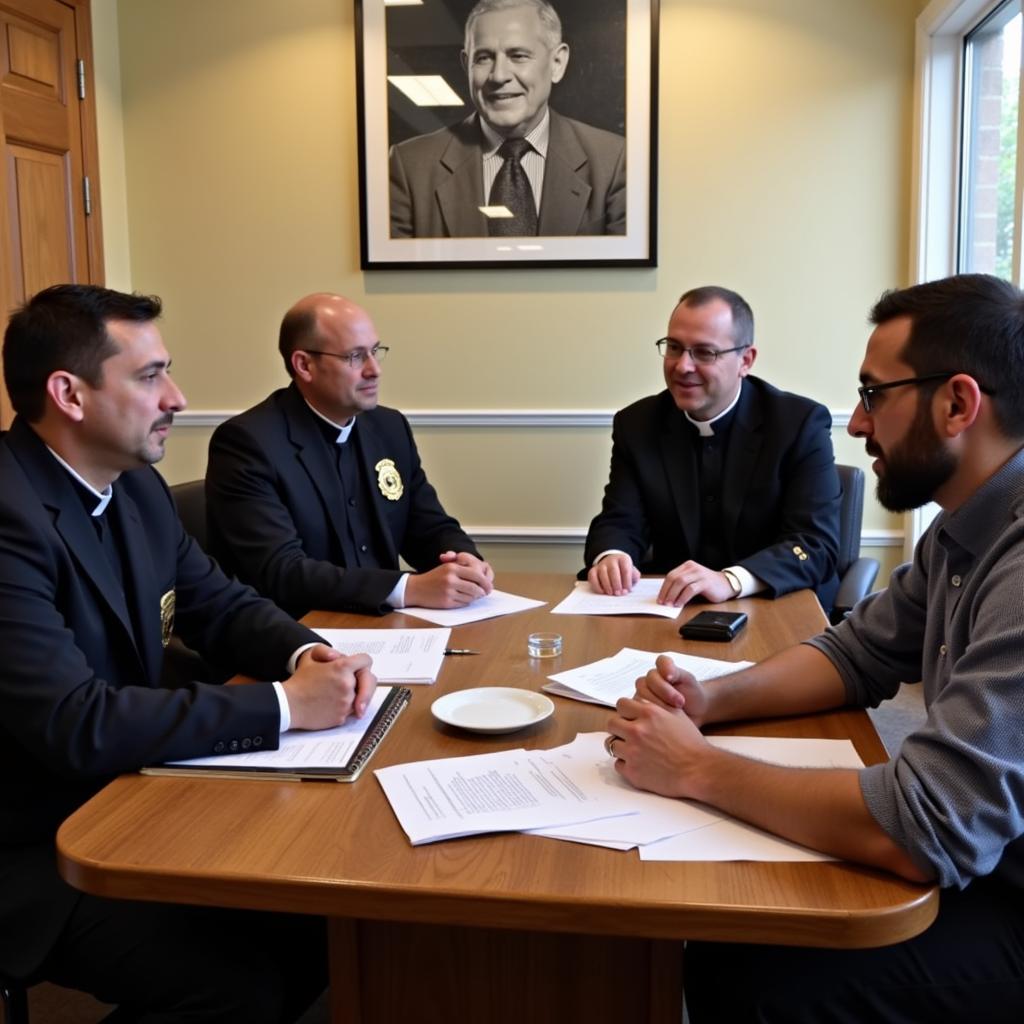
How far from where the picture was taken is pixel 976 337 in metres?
1.35

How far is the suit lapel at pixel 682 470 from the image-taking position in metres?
2.88

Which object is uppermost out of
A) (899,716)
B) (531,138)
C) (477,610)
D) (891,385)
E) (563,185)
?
(531,138)

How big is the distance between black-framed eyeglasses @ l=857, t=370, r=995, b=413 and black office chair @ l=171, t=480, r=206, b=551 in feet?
5.93

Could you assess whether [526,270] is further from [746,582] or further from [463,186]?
[746,582]

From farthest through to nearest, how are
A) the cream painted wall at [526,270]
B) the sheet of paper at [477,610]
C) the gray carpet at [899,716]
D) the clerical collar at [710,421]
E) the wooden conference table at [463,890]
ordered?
the cream painted wall at [526,270] → the gray carpet at [899,716] → the clerical collar at [710,421] → the sheet of paper at [477,610] → the wooden conference table at [463,890]

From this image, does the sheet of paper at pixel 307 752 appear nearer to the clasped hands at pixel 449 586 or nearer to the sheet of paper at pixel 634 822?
the sheet of paper at pixel 634 822

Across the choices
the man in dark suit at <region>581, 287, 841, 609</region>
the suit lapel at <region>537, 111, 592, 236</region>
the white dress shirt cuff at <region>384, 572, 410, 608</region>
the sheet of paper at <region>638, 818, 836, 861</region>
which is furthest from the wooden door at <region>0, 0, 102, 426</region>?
the sheet of paper at <region>638, 818, 836, 861</region>

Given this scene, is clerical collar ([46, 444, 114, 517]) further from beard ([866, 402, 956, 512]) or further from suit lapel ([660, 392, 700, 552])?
suit lapel ([660, 392, 700, 552])

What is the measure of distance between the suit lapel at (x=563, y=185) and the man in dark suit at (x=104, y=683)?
219 centimetres

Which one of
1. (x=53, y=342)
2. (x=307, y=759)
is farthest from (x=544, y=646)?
(x=53, y=342)

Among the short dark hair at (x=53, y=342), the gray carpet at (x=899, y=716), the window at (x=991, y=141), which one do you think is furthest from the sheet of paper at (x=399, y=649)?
the window at (x=991, y=141)

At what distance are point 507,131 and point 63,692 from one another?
2905mm

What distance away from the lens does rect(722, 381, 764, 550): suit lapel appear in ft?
9.34

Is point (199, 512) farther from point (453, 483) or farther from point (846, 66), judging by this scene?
point (846, 66)
